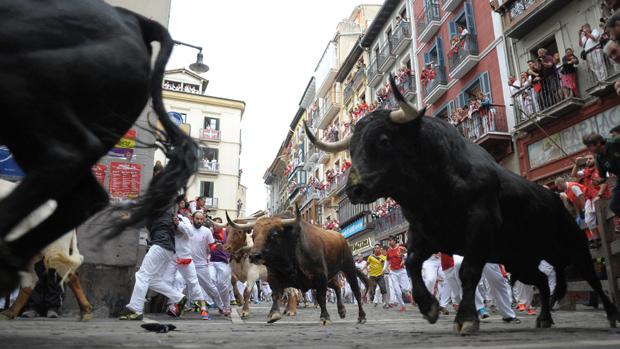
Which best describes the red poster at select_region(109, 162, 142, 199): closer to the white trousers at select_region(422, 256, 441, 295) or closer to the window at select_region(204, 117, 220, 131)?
the white trousers at select_region(422, 256, 441, 295)

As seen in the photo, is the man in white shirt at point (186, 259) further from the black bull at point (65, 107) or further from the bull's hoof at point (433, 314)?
the black bull at point (65, 107)

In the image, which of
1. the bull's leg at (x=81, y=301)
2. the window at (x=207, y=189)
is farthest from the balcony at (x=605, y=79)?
the window at (x=207, y=189)

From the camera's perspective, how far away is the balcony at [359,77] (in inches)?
1422

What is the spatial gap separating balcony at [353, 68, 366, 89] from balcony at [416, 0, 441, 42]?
887cm

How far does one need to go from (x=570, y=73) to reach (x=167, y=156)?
53.0ft

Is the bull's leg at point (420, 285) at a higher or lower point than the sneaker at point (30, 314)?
higher

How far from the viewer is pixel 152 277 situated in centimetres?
870

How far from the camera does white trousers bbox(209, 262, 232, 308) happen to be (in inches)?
460

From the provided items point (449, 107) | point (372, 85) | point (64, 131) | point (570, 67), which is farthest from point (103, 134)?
point (372, 85)

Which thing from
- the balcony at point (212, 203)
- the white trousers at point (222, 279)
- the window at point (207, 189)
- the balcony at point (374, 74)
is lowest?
the white trousers at point (222, 279)

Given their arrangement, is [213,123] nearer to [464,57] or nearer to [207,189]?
[207,189]

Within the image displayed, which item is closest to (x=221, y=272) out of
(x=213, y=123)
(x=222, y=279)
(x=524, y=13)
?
(x=222, y=279)

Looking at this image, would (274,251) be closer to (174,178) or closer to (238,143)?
(174,178)

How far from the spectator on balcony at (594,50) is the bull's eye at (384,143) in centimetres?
1278
